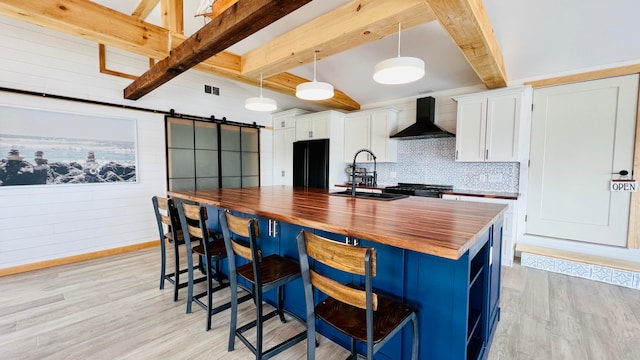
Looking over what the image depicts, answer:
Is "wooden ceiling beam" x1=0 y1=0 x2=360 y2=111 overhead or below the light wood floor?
overhead

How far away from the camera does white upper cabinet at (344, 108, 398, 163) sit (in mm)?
4609

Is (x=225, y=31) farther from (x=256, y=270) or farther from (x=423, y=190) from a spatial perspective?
(x=423, y=190)

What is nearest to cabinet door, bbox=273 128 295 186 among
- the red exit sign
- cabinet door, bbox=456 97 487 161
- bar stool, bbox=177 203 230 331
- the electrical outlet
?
cabinet door, bbox=456 97 487 161

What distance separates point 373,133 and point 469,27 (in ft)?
8.96

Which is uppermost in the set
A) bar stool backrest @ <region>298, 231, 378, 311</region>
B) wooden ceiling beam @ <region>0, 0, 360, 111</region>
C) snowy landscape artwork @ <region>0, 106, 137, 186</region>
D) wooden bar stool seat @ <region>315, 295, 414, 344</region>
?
wooden ceiling beam @ <region>0, 0, 360, 111</region>

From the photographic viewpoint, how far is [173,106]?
4.26m

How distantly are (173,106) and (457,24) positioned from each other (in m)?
4.04

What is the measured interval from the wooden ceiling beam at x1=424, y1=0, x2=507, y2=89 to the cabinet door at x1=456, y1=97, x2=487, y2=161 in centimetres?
69

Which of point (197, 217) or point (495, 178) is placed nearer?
point (197, 217)

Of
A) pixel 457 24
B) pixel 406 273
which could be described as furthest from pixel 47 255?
pixel 457 24

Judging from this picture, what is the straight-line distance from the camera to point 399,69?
192 centimetres

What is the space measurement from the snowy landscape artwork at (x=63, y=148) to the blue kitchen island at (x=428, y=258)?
2.83 meters

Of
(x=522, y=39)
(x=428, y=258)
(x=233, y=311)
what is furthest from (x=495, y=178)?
(x=233, y=311)

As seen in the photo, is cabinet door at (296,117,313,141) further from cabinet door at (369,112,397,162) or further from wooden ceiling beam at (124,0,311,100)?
wooden ceiling beam at (124,0,311,100)
